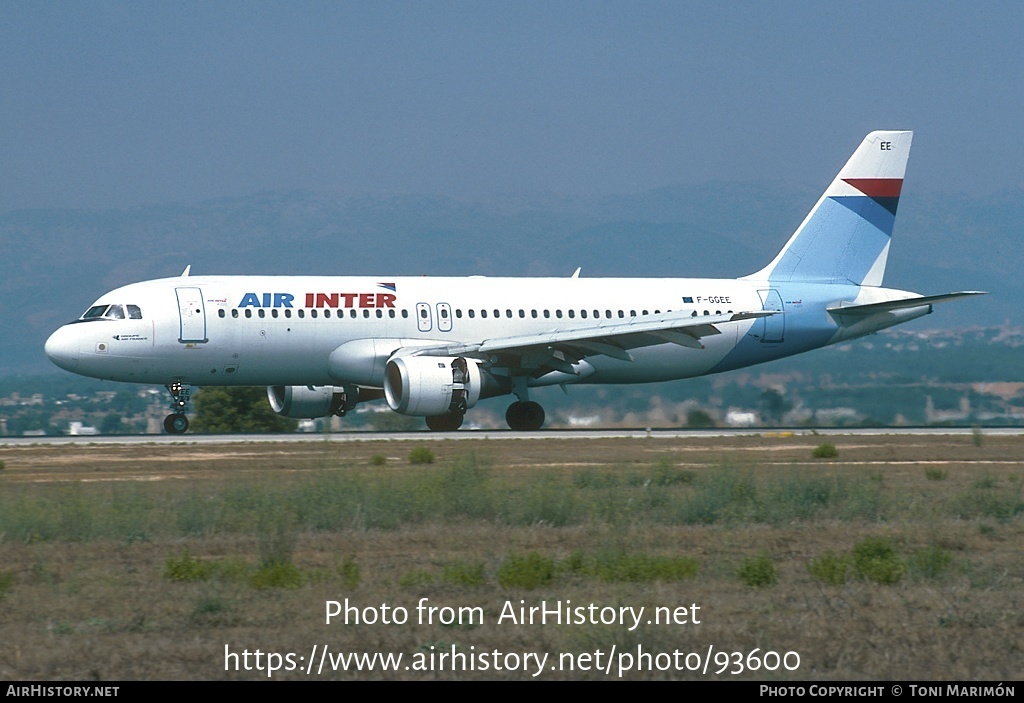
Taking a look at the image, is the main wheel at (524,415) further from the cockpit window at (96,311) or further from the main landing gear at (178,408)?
the cockpit window at (96,311)

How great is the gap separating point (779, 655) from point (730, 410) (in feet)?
108

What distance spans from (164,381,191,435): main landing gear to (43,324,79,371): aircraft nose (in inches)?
90.5

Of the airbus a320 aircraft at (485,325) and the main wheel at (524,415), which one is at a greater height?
the airbus a320 aircraft at (485,325)

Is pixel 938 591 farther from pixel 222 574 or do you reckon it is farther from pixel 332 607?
pixel 222 574

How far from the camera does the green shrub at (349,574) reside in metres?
12.7

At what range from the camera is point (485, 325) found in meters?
37.8

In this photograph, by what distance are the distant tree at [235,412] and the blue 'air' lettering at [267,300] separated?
1775 cm

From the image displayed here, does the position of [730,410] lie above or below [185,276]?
below

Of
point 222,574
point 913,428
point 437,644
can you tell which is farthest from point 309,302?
point 437,644

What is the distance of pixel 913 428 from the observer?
3994 centimetres

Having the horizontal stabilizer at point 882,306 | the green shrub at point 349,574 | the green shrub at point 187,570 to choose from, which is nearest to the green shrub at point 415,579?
the green shrub at point 349,574

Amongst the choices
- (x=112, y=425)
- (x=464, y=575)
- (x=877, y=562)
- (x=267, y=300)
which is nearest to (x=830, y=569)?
(x=877, y=562)

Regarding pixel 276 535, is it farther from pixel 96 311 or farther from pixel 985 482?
pixel 96 311

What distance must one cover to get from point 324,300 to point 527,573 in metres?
23.9
